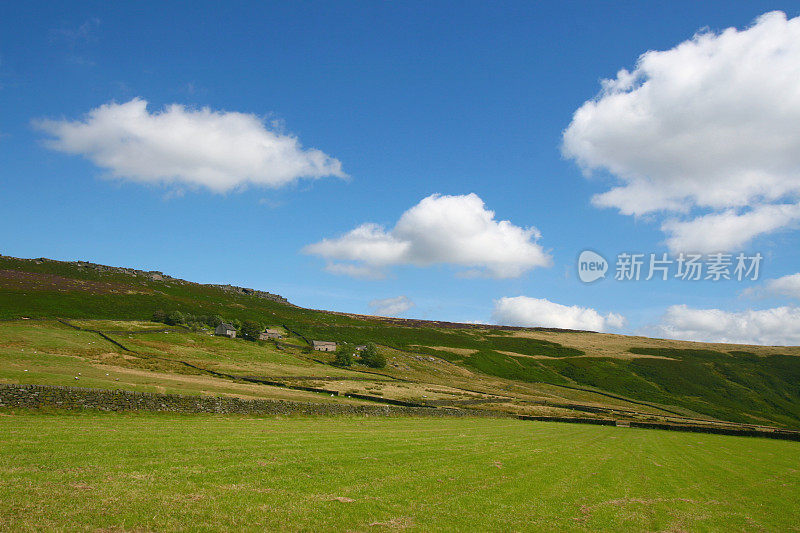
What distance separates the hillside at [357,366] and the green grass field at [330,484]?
23.8 metres

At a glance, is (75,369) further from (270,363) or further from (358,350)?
(358,350)

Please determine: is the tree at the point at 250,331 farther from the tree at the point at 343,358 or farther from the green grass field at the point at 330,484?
the green grass field at the point at 330,484

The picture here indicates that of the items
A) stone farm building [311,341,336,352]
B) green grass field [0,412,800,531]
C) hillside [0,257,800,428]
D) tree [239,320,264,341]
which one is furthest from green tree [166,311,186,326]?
green grass field [0,412,800,531]

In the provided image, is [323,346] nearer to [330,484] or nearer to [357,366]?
[357,366]

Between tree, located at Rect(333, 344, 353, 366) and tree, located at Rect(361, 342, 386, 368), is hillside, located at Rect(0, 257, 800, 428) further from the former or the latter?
tree, located at Rect(361, 342, 386, 368)

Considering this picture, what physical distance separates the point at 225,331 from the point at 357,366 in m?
41.9

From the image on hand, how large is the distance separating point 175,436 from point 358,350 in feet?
394

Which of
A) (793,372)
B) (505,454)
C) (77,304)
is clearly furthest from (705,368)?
(77,304)

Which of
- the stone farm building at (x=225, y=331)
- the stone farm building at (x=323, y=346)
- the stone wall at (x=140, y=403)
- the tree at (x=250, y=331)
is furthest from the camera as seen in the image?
the stone farm building at (x=323, y=346)

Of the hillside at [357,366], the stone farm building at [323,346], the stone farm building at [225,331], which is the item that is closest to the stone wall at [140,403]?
the hillside at [357,366]

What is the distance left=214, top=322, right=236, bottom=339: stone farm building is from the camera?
12781 centimetres

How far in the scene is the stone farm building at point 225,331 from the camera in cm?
12781

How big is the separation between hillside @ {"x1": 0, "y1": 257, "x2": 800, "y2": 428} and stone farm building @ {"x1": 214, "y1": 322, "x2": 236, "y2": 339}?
1056 centimetres

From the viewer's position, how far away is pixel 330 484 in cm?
1747
